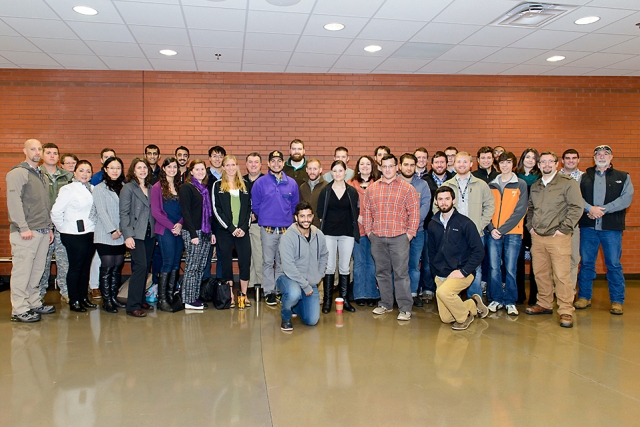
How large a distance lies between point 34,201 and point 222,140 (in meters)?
3.17

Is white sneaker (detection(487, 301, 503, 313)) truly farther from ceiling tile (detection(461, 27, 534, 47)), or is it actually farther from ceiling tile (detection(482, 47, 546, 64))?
ceiling tile (detection(482, 47, 546, 64))

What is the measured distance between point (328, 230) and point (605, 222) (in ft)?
11.4

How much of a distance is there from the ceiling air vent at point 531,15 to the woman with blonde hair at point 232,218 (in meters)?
3.56

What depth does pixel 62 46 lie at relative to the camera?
616cm

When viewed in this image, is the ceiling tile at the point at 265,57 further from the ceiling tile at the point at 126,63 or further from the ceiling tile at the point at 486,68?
the ceiling tile at the point at 486,68

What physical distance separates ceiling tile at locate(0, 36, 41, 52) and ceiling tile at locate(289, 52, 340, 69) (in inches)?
140

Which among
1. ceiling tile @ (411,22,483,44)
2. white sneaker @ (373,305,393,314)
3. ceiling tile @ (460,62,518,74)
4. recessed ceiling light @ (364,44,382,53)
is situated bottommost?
white sneaker @ (373,305,393,314)

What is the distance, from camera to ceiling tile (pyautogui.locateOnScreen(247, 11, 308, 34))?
508cm

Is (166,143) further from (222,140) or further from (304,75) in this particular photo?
(304,75)

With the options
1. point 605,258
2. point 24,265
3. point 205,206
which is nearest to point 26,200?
point 24,265

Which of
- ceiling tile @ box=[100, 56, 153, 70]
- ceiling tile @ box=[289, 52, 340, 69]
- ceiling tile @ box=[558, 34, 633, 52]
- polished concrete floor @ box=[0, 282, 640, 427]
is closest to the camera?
polished concrete floor @ box=[0, 282, 640, 427]

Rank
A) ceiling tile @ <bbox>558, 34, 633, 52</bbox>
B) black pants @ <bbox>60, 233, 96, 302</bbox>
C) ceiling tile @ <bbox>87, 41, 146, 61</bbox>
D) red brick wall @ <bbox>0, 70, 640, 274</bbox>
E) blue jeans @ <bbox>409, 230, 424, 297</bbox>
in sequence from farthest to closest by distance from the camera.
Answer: red brick wall @ <bbox>0, 70, 640, 274</bbox> → ceiling tile @ <bbox>87, 41, 146, 61</bbox> → ceiling tile @ <bbox>558, 34, 633, 52</bbox> → blue jeans @ <bbox>409, 230, 424, 297</bbox> → black pants @ <bbox>60, 233, 96, 302</bbox>

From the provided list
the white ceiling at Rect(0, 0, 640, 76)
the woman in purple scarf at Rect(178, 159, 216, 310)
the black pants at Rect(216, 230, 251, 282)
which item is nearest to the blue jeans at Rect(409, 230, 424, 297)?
the black pants at Rect(216, 230, 251, 282)

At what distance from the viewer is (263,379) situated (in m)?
3.41
